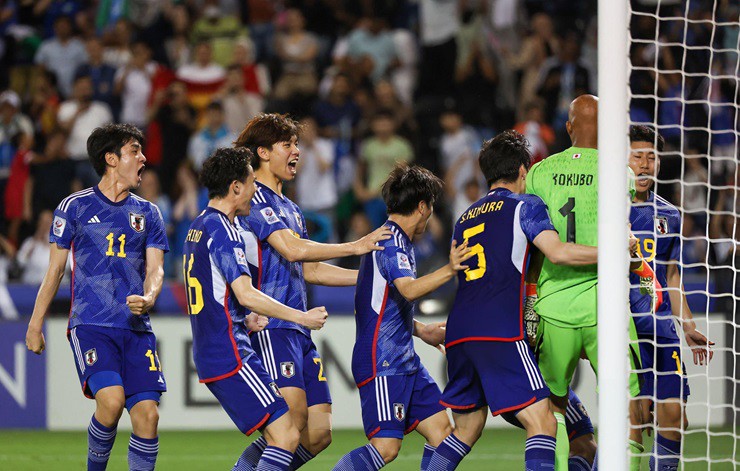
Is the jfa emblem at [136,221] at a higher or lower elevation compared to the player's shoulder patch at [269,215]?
lower

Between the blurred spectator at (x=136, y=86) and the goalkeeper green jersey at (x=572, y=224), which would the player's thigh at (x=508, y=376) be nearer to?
the goalkeeper green jersey at (x=572, y=224)

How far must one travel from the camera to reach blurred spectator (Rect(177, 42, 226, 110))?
13.5 meters

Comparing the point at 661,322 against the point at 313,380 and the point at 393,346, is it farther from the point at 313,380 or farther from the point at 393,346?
the point at 313,380

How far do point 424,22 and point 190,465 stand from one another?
7.42 metres

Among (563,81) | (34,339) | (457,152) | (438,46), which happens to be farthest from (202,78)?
(34,339)

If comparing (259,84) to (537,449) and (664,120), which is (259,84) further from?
(537,449)

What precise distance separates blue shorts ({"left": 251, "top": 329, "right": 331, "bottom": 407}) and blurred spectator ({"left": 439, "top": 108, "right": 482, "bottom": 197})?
6344 mm

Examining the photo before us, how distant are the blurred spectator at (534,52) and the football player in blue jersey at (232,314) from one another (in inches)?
314

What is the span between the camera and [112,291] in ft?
21.2

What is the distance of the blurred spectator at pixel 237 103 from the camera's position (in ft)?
42.7

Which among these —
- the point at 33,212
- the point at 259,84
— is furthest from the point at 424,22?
the point at 33,212

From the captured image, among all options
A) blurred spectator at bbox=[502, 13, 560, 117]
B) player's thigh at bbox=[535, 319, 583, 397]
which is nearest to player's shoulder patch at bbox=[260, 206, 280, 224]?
player's thigh at bbox=[535, 319, 583, 397]

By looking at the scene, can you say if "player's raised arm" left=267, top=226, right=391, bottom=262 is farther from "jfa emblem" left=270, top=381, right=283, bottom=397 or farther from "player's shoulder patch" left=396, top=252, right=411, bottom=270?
"jfa emblem" left=270, top=381, right=283, bottom=397

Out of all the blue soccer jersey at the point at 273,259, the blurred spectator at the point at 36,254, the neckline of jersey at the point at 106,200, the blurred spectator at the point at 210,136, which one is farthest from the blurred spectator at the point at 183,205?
the blue soccer jersey at the point at 273,259
